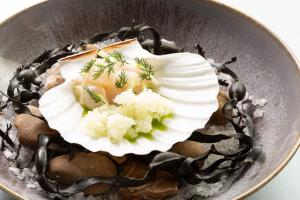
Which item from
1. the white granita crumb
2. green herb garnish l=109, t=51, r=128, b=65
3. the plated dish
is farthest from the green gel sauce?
the white granita crumb

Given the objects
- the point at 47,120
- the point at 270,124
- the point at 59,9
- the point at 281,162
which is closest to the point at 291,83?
the point at 270,124

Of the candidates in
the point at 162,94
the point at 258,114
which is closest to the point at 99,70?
the point at 162,94

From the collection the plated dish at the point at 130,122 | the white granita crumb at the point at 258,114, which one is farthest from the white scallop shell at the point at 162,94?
the white granita crumb at the point at 258,114

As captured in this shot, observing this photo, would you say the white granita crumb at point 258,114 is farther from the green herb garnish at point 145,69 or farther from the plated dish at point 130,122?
the green herb garnish at point 145,69

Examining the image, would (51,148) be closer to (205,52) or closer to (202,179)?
(202,179)

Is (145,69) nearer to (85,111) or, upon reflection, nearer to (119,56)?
(119,56)

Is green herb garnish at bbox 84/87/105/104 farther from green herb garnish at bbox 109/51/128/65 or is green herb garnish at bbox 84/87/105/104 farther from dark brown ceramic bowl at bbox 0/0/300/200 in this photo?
dark brown ceramic bowl at bbox 0/0/300/200
